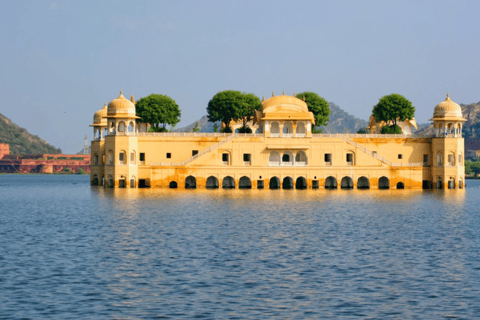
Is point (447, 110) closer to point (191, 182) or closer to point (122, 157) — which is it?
point (191, 182)

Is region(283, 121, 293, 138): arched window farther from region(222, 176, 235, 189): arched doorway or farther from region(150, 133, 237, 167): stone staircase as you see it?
region(222, 176, 235, 189): arched doorway

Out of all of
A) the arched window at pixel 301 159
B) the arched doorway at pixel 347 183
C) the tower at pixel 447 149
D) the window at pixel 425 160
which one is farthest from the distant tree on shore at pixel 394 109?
the arched window at pixel 301 159

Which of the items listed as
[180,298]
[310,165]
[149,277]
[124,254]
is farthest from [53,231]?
[310,165]

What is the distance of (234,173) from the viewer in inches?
3273

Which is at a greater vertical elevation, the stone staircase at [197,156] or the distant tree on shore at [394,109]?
the distant tree on shore at [394,109]

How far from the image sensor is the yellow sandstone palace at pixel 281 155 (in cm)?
8275

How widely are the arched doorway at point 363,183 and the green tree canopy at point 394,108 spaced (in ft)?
38.6

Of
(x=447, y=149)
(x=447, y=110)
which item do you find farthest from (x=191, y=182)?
(x=447, y=110)

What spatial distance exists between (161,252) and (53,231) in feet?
35.3

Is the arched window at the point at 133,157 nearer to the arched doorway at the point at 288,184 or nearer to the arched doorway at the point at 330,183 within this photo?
the arched doorway at the point at 288,184

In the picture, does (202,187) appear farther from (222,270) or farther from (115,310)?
(115,310)

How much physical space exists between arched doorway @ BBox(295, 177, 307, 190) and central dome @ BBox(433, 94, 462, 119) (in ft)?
57.4

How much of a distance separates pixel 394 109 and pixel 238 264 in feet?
241

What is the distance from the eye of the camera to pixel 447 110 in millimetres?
88062
